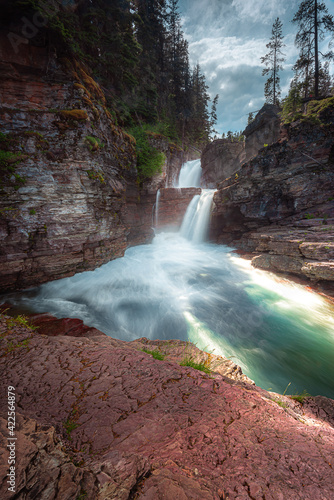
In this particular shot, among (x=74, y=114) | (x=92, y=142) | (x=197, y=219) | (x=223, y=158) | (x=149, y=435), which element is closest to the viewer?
(x=149, y=435)

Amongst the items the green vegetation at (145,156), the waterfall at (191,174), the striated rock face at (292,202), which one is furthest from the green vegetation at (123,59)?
the striated rock face at (292,202)

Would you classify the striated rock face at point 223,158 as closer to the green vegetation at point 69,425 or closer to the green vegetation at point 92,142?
the green vegetation at point 92,142

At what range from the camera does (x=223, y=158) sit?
85.4 feet

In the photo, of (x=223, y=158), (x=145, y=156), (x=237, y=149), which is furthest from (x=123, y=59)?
(x=237, y=149)

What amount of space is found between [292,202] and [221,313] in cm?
963

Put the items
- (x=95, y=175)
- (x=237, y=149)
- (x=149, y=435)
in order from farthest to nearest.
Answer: (x=237, y=149), (x=95, y=175), (x=149, y=435)

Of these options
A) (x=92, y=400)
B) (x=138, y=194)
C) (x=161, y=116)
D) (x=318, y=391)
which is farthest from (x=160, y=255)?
(x=161, y=116)

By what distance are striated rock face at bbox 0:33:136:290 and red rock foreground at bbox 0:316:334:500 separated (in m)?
5.52

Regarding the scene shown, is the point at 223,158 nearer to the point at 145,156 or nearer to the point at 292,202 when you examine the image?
the point at 145,156

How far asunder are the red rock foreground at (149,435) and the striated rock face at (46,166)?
5521 millimetres

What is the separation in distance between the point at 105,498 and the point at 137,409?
0.81m

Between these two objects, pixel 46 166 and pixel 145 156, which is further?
pixel 145 156

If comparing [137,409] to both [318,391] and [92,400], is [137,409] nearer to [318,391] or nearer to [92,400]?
[92,400]

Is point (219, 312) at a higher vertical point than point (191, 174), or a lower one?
lower
